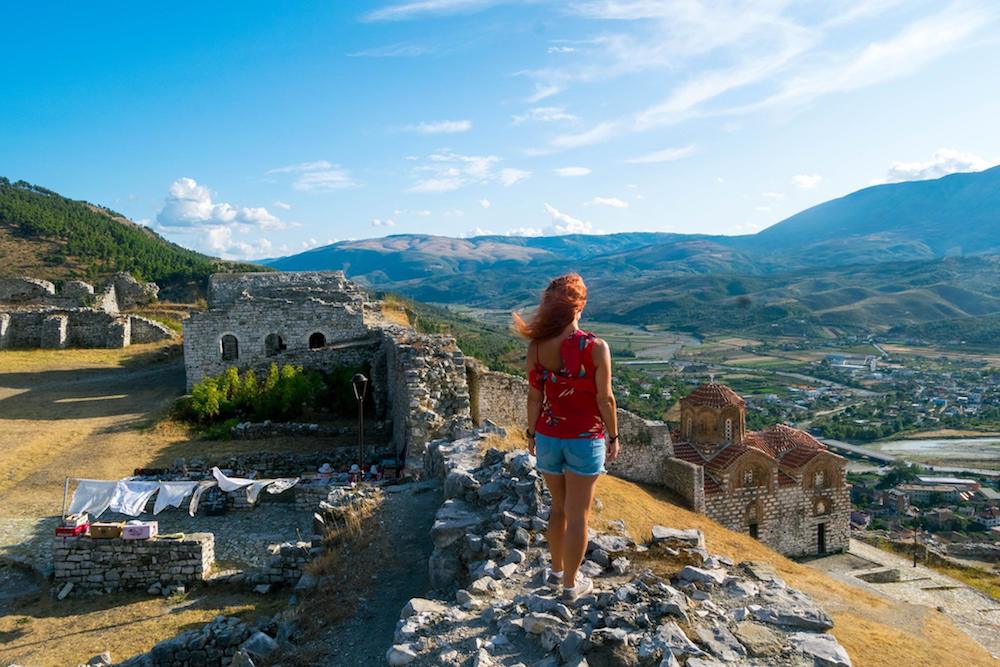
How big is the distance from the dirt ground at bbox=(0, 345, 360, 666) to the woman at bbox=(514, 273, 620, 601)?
5076mm

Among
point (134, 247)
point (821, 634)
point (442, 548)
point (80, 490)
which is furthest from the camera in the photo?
point (134, 247)

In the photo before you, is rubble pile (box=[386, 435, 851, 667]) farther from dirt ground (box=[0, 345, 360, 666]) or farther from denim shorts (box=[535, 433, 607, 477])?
dirt ground (box=[0, 345, 360, 666])

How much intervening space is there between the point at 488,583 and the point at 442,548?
1.13 metres

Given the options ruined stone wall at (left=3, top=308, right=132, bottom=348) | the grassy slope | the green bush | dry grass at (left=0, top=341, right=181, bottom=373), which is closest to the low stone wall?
the grassy slope

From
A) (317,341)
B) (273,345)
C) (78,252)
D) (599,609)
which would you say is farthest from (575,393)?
(78,252)

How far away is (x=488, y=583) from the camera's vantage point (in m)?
5.18

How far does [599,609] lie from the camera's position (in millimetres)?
4441

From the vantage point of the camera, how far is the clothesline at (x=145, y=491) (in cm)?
1155

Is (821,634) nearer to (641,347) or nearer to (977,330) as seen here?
(641,347)

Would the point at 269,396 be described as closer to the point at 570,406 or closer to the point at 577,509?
the point at 577,509

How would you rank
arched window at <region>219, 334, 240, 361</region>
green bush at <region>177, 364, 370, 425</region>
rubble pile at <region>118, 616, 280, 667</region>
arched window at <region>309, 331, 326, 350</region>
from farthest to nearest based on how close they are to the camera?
arched window at <region>309, 331, 326, 350</region>, arched window at <region>219, 334, 240, 361</region>, green bush at <region>177, 364, 370, 425</region>, rubble pile at <region>118, 616, 280, 667</region>

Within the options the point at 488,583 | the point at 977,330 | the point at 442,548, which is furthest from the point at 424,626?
the point at 977,330

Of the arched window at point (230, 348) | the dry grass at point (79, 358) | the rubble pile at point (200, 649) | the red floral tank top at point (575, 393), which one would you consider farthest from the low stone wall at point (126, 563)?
the dry grass at point (79, 358)

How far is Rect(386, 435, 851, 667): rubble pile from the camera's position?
4074 millimetres
